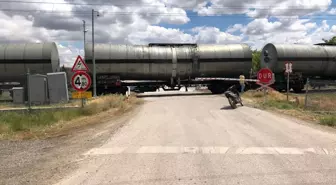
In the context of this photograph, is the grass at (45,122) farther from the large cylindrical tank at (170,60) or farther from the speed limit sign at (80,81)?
the large cylindrical tank at (170,60)

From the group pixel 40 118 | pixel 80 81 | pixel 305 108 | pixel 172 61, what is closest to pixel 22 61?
pixel 172 61

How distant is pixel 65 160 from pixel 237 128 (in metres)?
5.23

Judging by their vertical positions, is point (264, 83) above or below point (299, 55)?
below

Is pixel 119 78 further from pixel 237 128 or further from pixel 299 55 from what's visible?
pixel 237 128

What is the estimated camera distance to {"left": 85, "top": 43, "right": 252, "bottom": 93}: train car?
27.5m

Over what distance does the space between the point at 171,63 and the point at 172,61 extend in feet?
0.60

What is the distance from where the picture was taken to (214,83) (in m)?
30.0

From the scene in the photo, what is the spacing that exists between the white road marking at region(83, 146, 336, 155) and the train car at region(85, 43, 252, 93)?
20290 millimetres

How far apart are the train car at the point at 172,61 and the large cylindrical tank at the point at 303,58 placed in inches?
72.9

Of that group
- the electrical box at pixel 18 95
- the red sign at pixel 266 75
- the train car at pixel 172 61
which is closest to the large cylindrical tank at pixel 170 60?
the train car at pixel 172 61

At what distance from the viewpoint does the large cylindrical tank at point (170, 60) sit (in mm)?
27469

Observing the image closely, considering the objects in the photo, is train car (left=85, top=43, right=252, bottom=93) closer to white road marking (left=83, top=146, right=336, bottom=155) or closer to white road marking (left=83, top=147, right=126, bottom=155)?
white road marking (left=83, top=147, right=126, bottom=155)

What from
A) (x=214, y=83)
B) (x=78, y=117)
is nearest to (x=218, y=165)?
(x=78, y=117)

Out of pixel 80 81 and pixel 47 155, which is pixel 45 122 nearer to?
pixel 80 81
